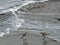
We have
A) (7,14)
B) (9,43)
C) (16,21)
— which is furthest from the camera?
(7,14)

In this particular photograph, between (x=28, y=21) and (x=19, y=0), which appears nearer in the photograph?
(x=28, y=21)

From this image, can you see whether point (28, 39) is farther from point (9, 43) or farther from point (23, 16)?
point (23, 16)

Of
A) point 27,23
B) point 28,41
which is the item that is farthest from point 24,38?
point 27,23

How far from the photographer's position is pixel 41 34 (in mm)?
2312

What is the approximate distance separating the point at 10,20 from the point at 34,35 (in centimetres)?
57

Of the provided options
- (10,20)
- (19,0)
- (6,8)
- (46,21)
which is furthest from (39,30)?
(19,0)

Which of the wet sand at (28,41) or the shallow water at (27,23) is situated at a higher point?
the shallow water at (27,23)

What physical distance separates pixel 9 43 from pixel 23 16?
746 millimetres

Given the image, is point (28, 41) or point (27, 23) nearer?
point (28, 41)

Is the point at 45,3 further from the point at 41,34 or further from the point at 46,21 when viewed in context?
the point at 41,34

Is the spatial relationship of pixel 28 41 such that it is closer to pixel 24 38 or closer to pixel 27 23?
pixel 24 38

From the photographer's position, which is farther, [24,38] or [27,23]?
[27,23]

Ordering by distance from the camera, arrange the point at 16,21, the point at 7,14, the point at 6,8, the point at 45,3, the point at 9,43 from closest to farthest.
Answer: the point at 9,43, the point at 16,21, the point at 7,14, the point at 6,8, the point at 45,3

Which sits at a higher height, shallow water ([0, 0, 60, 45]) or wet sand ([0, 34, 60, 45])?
shallow water ([0, 0, 60, 45])
